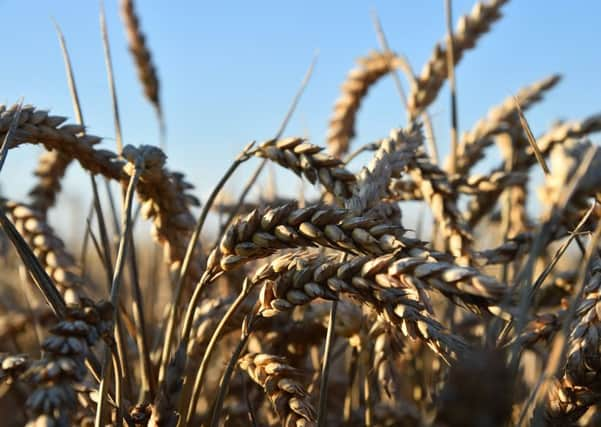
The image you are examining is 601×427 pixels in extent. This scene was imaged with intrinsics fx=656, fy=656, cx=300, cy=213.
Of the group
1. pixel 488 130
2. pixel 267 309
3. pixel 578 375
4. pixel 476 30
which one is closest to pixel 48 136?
pixel 267 309

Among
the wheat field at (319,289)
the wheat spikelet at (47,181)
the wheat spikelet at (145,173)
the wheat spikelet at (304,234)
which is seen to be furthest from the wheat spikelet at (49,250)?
the wheat spikelet at (47,181)

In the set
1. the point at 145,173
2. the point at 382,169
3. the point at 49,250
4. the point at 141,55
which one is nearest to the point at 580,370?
the point at 382,169

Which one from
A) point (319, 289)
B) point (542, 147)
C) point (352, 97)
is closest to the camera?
point (319, 289)

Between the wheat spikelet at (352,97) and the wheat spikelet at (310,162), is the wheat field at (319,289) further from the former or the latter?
the wheat spikelet at (352,97)

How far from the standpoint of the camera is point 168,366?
101 centimetres

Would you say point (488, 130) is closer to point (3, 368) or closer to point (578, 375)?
point (578, 375)

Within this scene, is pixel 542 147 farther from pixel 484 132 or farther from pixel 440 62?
pixel 440 62

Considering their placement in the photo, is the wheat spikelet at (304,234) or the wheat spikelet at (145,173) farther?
the wheat spikelet at (145,173)

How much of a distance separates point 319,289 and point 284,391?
0.77 feet

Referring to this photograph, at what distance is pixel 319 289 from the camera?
77 centimetres

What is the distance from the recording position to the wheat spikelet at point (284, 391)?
0.90m

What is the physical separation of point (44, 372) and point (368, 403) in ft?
2.51

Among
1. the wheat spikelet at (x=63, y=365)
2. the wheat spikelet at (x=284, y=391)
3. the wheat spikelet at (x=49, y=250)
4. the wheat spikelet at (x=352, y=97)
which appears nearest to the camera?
the wheat spikelet at (x=63, y=365)

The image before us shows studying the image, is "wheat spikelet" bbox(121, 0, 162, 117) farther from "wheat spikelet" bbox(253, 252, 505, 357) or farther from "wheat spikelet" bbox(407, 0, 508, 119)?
"wheat spikelet" bbox(253, 252, 505, 357)
